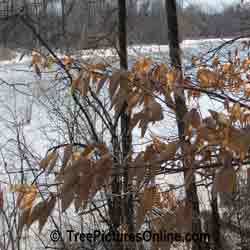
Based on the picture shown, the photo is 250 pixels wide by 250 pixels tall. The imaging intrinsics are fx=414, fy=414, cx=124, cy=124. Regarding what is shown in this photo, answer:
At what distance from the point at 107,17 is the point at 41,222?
2259 millimetres

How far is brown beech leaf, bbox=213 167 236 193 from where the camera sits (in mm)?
589

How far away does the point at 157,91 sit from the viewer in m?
0.98

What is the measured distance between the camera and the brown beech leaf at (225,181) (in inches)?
23.2

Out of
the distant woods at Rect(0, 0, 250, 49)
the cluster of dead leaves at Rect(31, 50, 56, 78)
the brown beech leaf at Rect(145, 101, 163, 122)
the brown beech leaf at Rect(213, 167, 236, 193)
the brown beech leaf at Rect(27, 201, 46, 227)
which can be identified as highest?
the distant woods at Rect(0, 0, 250, 49)

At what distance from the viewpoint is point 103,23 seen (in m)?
2.77

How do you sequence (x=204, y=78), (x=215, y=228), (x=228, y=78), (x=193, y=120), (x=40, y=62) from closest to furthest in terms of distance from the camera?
(x=193, y=120) < (x=204, y=78) < (x=228, y=78) < (x=40, y=62) < (x=215, y=228)

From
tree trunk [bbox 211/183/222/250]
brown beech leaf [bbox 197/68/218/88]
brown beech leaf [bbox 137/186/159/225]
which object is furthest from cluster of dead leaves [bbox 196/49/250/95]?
tree trunk [bbox 211/183/222/250]

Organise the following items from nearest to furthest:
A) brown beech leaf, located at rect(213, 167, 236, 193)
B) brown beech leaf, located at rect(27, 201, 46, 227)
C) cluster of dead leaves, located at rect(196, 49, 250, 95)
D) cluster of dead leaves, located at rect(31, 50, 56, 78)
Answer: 1. brown beech leaf, located at rect(213, 167, 236, 193)
2. brown beech leaf, located at rect(27, 201, 46, 227)
3. cluster of dead leaves, located at rect(196, 49, 250, 95)
4. cluster of dead leaves, located at rect(31, 50, 56, 78)

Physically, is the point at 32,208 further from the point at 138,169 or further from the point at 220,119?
the point at 220,119

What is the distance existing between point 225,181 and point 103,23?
7.63 ft

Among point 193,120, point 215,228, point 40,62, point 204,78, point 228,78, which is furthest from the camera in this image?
point 215,228

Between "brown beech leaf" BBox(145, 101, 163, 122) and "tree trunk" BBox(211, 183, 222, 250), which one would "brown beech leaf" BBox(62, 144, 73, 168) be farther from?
"tree trunk" BBox(211, 183, 222, 250)

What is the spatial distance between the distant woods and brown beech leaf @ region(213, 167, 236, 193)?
2.02 metres

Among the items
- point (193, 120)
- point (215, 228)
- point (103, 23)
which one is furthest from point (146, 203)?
point (103, 23)
